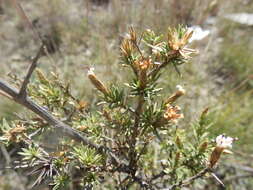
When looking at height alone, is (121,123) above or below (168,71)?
below

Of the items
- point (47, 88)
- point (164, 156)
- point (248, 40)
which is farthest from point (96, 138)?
point (248, 40)

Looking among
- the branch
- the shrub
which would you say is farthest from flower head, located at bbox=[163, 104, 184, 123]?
the branch

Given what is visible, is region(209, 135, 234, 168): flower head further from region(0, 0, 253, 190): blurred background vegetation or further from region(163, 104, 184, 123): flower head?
region(0, 0, 253, 190): blurred background vegetation

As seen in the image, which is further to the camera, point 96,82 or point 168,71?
point 168,71

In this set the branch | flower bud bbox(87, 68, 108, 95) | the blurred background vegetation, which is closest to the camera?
the branch

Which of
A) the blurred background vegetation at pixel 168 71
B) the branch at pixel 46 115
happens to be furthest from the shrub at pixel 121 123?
the blurred background vegetation at pixel 168 71

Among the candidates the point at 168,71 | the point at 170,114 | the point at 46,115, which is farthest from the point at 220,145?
the point at 168,71

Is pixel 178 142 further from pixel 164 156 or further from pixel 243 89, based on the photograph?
pixel 243 89

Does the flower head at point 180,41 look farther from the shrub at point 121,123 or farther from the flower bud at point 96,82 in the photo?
the flower bud at point 96,82

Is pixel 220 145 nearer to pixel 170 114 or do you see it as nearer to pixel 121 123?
pixel 170 114
